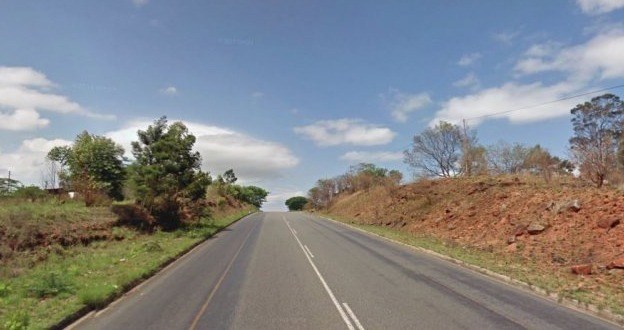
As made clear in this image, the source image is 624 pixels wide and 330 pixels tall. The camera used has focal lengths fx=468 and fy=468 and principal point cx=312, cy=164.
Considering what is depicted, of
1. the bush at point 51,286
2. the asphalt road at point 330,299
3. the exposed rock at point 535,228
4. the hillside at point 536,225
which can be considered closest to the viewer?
the asphalt road at point 330,299

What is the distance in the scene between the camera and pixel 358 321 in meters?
9.39

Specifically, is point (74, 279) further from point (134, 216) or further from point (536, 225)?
point (536, 225)

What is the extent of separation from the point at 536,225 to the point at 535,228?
22 centimetres

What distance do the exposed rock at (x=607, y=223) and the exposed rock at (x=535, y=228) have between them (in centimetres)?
271

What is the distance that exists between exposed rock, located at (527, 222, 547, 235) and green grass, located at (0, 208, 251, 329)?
604 inches

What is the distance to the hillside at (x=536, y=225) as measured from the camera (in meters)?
14.3

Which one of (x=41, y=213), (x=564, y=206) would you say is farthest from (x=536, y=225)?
(x=41, y=213)

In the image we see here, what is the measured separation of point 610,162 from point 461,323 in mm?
20336

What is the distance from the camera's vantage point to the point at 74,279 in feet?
46.4

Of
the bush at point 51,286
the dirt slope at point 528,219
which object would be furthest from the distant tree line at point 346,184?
the bush at point 51,286

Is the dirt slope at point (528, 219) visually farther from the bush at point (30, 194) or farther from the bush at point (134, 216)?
the bush at point (30, 194)

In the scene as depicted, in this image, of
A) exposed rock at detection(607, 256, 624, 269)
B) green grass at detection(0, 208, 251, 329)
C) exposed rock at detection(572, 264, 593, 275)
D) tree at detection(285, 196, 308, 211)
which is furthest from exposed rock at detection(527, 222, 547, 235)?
tree at detection(285, 196, 308, 211)

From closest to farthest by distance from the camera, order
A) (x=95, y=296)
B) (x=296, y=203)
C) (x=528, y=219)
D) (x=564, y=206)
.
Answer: (x=95, y=296) → (x=564, y=206) → (x=528, y=219) → (x=296, y=203)

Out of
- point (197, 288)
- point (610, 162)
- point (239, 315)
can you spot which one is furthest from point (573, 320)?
point (610, 162)
